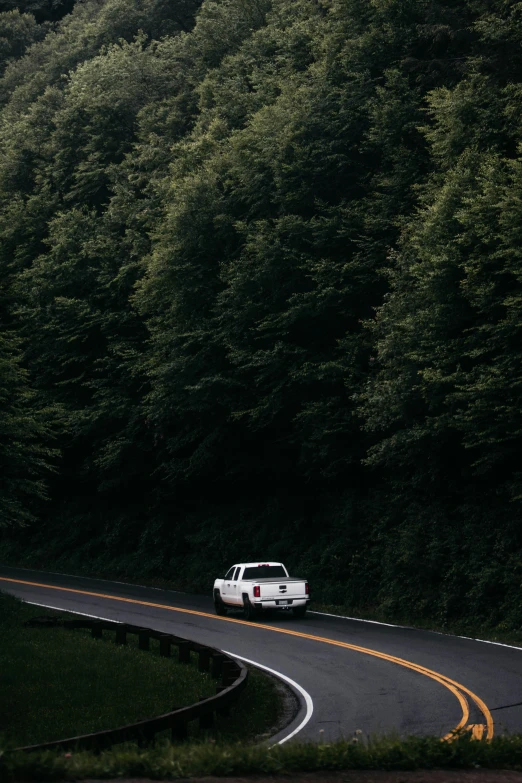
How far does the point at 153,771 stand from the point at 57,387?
3927cm

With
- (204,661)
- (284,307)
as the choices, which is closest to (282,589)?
(204,661)

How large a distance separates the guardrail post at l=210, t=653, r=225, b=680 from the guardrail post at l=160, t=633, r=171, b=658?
9.55ft

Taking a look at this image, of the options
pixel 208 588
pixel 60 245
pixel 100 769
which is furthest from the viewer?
pixel 60 245

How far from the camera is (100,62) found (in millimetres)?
52781

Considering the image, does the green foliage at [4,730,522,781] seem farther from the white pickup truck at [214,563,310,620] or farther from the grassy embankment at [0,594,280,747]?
the white pickup truck at [214,563,310,620]

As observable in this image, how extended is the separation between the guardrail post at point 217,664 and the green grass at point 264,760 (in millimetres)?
7628

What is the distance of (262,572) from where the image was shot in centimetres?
2759

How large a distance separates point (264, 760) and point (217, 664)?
28.7 feet

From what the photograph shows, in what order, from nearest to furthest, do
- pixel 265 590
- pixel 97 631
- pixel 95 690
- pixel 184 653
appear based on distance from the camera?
pixel 95 690, pixel 184 653, pixel 97 631, pixel 265 590

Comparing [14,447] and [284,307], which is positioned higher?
[284,307]

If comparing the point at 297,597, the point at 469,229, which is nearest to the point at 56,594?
the point at 297,597

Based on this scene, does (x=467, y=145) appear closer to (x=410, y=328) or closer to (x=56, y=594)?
(x=410, y=328)

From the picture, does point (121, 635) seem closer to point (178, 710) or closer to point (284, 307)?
point (178, 710)

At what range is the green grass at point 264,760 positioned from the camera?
27.0 feet
